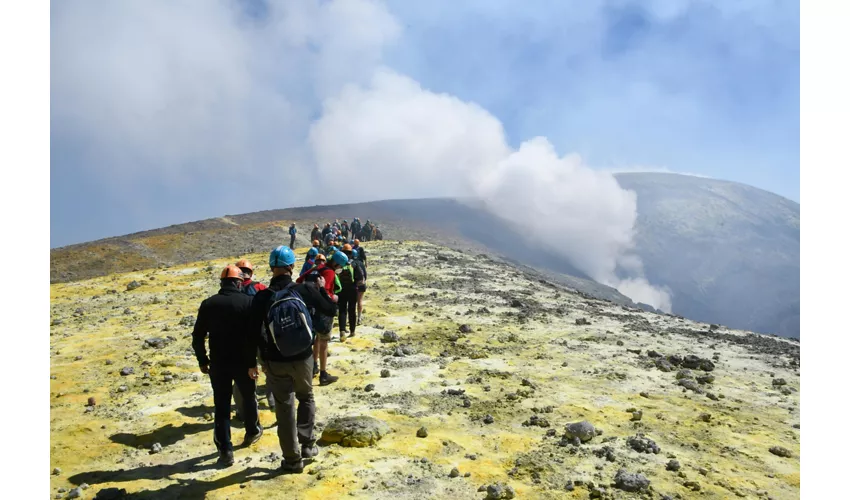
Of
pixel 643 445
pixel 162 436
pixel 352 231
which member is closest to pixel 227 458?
pixel 162 436

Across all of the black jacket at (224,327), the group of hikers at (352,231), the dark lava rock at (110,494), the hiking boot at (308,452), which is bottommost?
the dark lava rock at (110,494)

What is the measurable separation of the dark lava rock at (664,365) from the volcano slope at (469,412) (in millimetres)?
42

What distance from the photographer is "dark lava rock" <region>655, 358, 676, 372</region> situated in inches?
412

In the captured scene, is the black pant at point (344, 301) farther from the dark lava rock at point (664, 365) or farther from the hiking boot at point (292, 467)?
the dark lava rock at point (664, 365)

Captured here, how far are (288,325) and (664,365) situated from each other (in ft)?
28.1

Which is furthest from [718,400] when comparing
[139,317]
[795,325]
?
[795,325]

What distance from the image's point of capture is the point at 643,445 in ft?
21.3

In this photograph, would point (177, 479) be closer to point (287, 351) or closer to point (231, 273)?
point (287, 351)

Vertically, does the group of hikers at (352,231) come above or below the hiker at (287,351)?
above

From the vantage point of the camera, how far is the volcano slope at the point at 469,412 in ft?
18.1

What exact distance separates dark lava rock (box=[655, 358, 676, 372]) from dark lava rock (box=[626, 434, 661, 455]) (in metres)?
4.33

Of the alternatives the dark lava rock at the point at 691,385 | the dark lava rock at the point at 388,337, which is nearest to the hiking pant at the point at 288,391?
the dark lava rock at the point at 388,337

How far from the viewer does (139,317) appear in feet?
49.8

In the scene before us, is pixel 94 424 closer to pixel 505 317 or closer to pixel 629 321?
pixel 505 317
